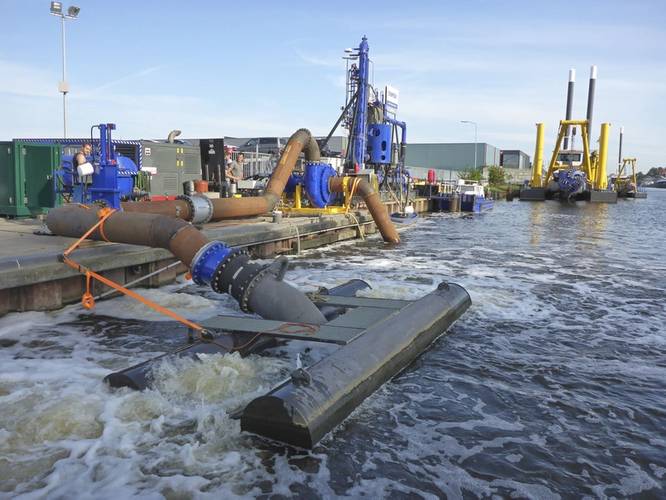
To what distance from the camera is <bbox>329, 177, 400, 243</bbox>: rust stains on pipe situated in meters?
18.6

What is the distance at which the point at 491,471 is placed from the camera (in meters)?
4.59

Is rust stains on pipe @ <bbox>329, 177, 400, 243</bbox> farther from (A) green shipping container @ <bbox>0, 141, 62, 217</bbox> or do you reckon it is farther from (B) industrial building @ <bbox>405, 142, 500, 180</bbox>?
(B) industrial building @ <bbox>405, 142, 500, 180</bbox>

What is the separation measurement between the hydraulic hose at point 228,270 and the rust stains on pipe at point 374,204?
36.8 ft

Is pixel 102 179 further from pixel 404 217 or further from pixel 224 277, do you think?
pixel 404 217

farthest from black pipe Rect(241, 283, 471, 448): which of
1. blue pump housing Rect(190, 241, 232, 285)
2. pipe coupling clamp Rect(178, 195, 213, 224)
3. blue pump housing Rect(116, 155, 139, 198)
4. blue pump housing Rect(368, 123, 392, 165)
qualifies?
blue pump housing Rect(368, 123, 392, 165)

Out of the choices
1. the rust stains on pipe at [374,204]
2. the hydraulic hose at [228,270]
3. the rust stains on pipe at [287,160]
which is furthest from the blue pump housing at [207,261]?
the rust stains on pipe at [374,204]

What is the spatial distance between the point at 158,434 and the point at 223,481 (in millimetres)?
932

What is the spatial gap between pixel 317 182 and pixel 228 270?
12763 mm

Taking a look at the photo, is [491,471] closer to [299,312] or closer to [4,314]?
[299,312]

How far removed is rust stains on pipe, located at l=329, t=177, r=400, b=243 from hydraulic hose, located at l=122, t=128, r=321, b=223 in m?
1.11

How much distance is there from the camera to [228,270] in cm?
700

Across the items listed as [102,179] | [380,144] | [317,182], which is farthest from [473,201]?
[102,179]

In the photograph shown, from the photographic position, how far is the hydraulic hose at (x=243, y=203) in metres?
12.1

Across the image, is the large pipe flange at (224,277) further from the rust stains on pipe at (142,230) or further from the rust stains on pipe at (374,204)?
the rust stains on pipe at (374,204)
